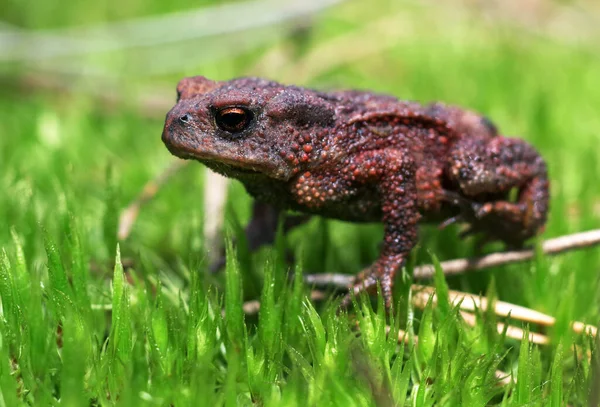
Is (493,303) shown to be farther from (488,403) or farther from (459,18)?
(459,18)

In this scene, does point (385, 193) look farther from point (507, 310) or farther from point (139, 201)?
point (139, 201)

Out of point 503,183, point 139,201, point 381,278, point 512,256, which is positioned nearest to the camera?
point 381,278

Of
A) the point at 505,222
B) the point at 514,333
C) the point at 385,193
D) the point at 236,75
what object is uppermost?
the point at 236,75

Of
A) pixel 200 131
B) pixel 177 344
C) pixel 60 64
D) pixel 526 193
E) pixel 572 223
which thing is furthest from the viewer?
pixel 60 64

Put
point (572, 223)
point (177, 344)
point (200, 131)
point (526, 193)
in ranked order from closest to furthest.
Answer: point (177, 344) → point (200, 131) → point (526, 193) → point (572, 223)

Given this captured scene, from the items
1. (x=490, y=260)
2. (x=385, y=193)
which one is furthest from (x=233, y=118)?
(x=490, y=260)

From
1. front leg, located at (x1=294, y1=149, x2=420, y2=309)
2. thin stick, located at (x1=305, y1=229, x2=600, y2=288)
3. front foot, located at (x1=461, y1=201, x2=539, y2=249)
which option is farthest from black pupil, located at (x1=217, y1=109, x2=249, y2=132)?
front foot, located at (x1=461, y1=201, x2=539, y2=249)

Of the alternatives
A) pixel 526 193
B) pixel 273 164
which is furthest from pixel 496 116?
pixel 273 164
